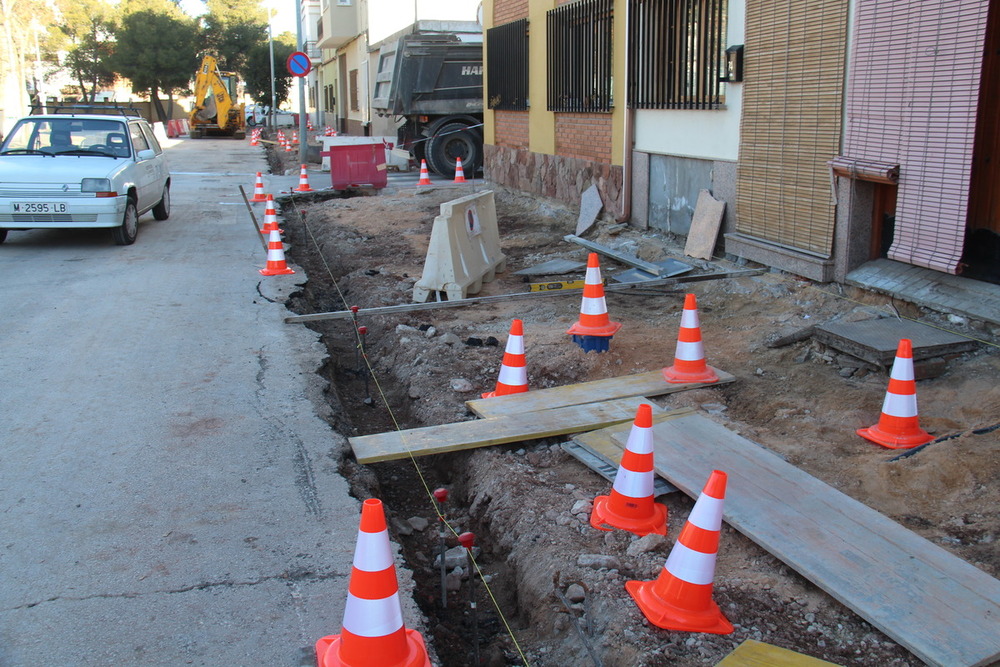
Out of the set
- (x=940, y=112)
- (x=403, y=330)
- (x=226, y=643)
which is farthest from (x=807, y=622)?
(x=403, y=330)

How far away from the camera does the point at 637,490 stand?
387 cm

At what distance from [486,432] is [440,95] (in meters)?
17.9

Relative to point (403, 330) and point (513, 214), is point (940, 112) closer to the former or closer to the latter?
point (403, 330)

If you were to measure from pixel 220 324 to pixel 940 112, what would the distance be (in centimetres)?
592

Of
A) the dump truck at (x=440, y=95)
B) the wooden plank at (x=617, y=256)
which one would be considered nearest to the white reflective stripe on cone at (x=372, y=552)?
the wooden plank at (x=617, y=256)

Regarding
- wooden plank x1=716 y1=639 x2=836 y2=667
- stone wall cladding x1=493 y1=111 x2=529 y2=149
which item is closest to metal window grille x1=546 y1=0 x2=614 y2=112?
stone wall cladding x1=493 y1=111 x2=529 y2=149

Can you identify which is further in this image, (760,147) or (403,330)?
(760,147)

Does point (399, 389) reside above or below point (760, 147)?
below

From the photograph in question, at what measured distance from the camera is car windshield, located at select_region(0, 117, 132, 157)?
456 inches

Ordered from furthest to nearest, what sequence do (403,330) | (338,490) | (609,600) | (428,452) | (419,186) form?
(419,186) < (403,330) < (428,452) < (338,490) < (609,600)

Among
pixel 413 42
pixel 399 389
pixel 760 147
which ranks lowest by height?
pixel 399 389

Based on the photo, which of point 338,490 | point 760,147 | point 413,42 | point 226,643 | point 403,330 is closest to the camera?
point 226,643

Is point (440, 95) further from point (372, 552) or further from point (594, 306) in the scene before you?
point (372, 552)

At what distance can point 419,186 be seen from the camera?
746 inches
